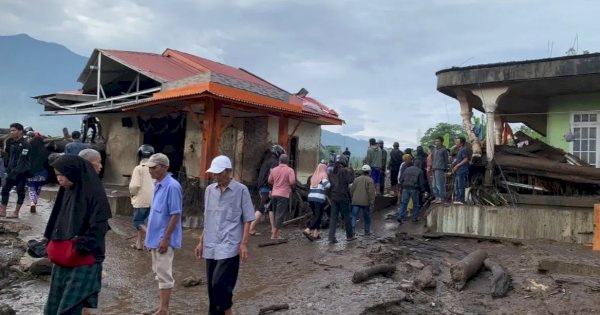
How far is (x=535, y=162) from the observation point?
10734 mm

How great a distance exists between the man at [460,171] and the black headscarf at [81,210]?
28.4 feet

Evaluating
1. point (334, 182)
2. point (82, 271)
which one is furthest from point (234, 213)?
point (334, 182)

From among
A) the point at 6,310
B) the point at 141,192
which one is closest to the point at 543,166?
the point at 141,192

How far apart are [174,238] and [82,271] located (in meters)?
1.27

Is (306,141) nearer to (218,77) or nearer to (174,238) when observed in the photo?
(218,77)

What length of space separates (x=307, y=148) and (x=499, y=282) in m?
11.6

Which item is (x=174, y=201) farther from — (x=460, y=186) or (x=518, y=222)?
(x=518, y=222)

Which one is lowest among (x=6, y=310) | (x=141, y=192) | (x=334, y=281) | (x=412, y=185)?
(x=6, y=310)

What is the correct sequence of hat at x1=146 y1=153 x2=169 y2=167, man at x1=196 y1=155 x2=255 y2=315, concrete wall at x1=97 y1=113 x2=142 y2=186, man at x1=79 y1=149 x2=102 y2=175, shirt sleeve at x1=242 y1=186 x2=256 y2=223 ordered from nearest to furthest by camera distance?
man at x1=79 y1=149 x2=102 y2=175 → man at x1=196 y1=155 x2=255 y2=315 → shirt sleeve at x1=242 y1=186 x2=256 y2=223 → hat at x1=146 y1=153 x2=169 y2=167 → concrete wall at x1=97 y1=113 x2=142 y2=186

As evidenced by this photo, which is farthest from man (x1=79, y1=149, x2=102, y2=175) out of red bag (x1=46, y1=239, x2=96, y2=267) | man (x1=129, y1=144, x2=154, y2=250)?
man (x1=129, y1=144, x2=154, y2=250)

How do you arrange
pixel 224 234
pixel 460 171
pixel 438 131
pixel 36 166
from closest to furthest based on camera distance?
1. pixel 224 234
2. pixel 36 166
3. pixel 460 171
4. pixel 438 131

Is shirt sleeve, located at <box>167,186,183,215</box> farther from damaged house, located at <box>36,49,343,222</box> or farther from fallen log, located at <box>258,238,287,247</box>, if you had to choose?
damaged house, located at <box>36,49,343,222</box>

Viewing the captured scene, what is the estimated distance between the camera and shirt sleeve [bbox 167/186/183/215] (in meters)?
4.95

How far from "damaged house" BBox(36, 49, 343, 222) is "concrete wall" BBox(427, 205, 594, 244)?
5339mm
